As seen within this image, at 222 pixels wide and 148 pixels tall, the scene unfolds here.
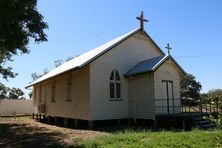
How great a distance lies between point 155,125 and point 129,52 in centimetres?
597

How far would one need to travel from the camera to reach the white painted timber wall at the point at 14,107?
43.7m

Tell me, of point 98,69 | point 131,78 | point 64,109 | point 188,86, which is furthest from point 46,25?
point 188,86

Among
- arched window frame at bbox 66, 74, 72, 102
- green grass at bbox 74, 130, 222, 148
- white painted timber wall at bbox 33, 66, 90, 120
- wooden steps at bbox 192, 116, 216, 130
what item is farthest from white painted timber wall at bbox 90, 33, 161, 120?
green grass at bbox 74, 130, 222, 148

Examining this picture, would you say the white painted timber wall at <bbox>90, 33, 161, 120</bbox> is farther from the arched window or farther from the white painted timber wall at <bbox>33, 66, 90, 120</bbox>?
the white painted timber wall at <bbox>33, 66, 90, 120</bbox>

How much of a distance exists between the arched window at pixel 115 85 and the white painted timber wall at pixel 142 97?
2.99 feet

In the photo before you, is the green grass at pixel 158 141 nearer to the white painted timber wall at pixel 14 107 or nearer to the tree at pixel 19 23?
the tree at pixel 19 23

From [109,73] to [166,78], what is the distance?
3.81m

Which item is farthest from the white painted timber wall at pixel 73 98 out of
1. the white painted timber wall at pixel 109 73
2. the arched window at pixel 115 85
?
the arched window at pixel 115 85

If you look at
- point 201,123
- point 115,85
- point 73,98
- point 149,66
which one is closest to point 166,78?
point 149,66

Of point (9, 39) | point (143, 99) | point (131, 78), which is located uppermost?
point (9, 39)

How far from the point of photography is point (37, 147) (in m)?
11.9

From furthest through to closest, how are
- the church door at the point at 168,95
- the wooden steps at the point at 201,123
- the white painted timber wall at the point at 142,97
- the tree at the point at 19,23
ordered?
1. the church door at the point at 168,95
2. the white painted timber wall at the point at 142,97
3. the wooden steps at the point at 201,123
4. the tree at the point at 19,23

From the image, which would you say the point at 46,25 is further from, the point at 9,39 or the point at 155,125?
the point at 155,125

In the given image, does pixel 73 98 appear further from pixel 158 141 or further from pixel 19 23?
pixel 158 141
